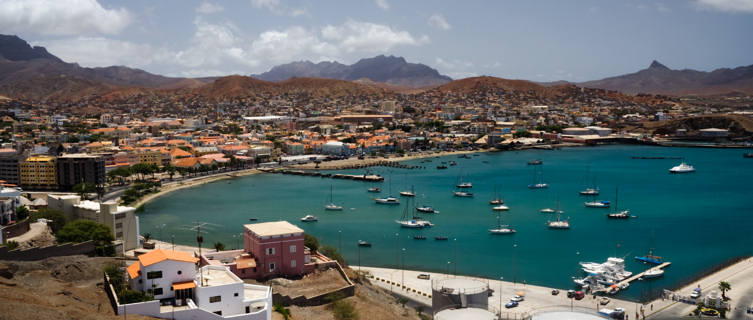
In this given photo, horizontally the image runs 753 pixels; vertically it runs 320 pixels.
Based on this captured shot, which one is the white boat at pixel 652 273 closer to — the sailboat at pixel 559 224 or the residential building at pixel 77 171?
the sailboat at pixel 559 224

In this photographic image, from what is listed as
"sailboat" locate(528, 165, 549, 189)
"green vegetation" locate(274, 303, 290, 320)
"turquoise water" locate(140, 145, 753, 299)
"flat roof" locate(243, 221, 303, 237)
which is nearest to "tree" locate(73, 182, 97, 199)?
"turquoise water" locate(140, 145, 753, 299)

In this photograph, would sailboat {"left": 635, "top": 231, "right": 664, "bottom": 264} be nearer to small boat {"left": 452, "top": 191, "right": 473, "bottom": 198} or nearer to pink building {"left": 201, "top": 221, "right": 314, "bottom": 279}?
pink building {"left": 201, "top": 221, "right": 314, "bottom": 279}

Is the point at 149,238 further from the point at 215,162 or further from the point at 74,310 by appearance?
the point at 215,162

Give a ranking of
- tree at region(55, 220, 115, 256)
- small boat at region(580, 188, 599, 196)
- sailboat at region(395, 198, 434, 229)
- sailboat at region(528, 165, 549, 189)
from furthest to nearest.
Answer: sailboat at region(528, 165, 549, 189) → small boat at region(580, 188, 599, 196) → sailboat at region(395, 198, 434, 229) → tree at region(55, 220, 115, 256)

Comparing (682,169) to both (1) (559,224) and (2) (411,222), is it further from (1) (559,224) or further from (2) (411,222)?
(2) (411,222)

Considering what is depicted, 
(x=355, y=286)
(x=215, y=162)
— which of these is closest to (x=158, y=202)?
(x=215, y=162)

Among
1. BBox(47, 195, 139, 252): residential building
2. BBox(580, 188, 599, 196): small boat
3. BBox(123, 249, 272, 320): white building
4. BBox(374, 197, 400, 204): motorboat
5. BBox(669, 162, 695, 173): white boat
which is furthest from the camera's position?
BBox(669, 162, 695, 173): white boat

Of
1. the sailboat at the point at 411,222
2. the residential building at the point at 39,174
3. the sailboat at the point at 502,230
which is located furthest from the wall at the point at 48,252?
the residential building at the point at 39,174
